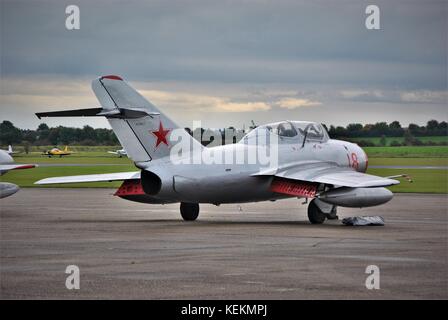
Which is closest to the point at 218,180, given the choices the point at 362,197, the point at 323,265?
the point at 362,197

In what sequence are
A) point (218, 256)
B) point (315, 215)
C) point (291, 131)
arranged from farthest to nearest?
point (291, 131) < point (315, 215) < point (218, 256)

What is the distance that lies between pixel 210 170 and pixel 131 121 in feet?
8.72

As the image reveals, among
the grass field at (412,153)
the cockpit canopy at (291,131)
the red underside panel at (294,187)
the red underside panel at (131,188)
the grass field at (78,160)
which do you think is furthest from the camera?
the grass field at (412,153)

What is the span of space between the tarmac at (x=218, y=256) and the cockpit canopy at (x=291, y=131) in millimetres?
2651

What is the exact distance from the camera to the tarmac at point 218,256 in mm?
13477

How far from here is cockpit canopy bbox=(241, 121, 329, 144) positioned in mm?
28344

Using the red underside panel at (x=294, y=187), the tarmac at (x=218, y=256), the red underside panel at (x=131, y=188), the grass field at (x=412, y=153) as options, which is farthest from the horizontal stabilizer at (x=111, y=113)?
the grass field at (x=412, y=153)

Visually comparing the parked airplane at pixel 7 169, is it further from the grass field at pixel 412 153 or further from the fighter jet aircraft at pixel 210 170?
the grass field at pixel 412 153

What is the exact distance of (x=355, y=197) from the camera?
2605 centimetres

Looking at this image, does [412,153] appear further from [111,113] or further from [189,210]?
[111,113]

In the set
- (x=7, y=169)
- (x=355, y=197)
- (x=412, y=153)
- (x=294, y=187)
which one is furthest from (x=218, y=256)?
(x=412, y=153)

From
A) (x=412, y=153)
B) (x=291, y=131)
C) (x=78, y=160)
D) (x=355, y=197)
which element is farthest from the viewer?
(x=412, y=153)

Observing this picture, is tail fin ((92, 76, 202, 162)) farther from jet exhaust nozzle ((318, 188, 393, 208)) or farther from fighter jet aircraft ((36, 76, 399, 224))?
jet exhaust nozzle ((318, 188, 393, 208))
